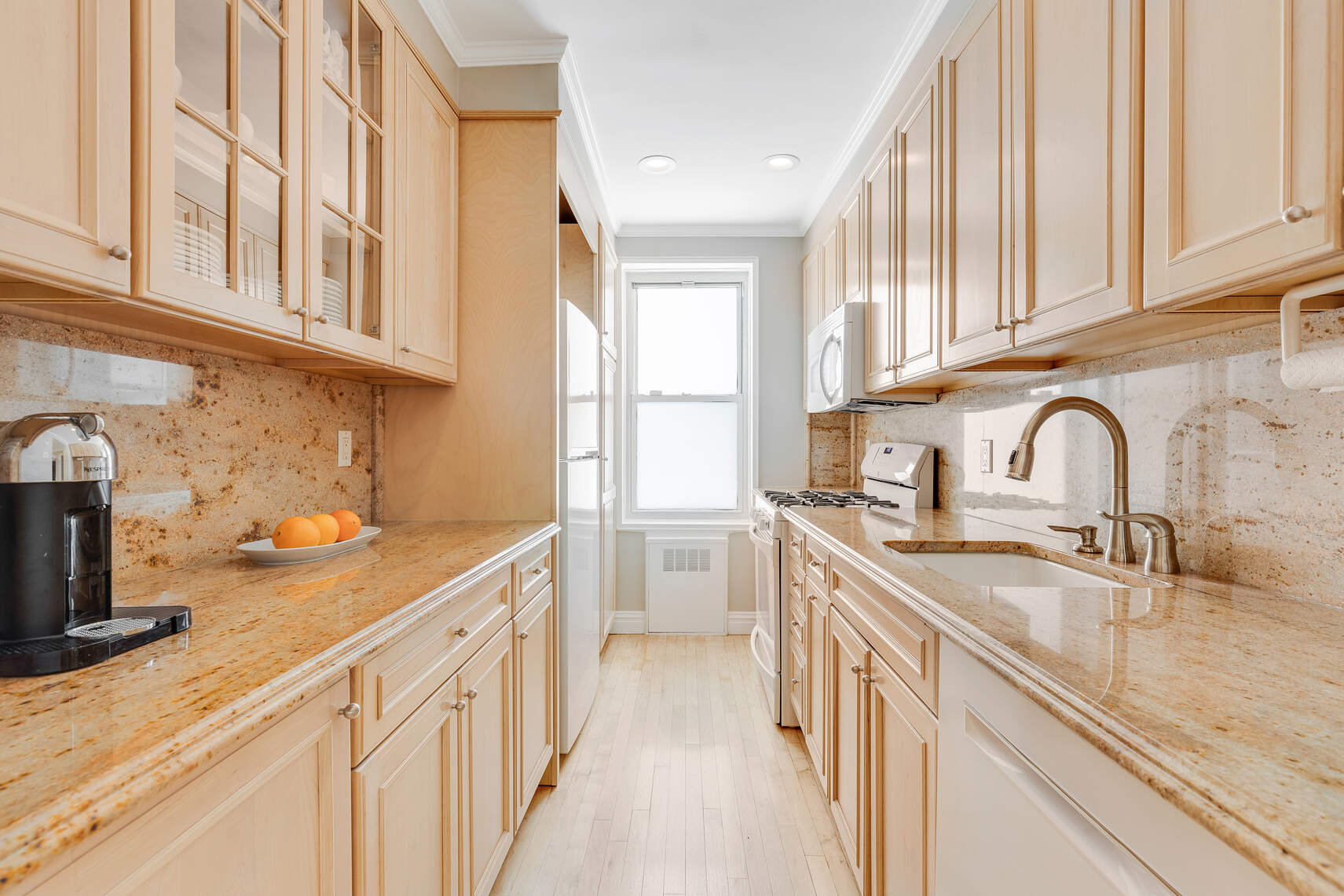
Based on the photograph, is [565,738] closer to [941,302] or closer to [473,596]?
[473,596]

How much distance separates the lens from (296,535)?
4.53ft

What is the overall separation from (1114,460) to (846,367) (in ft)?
4.19

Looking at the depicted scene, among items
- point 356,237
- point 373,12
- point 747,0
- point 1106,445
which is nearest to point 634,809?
point 1106,445

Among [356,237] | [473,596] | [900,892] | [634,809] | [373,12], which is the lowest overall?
[634,809]

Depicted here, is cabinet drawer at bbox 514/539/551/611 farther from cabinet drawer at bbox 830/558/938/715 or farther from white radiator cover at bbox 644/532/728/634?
white radiator cover at bbox 644/532/728/634

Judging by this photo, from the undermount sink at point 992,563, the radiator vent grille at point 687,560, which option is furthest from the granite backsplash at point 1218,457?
the radiator vent grille at point 687,560

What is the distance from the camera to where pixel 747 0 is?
1929 mm

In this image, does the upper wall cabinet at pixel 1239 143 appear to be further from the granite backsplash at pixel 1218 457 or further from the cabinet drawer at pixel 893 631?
the cabinet drawer at pixel 893 631

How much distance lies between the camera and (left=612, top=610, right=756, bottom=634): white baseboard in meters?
3.92

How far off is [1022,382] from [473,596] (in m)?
1.76

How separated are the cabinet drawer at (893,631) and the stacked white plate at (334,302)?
1.39 m

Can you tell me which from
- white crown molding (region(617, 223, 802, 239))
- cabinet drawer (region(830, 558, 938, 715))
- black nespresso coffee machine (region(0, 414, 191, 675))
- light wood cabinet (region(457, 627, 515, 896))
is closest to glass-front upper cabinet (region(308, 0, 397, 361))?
black nespresso coffee machine (region(0, 414, 191, 675))

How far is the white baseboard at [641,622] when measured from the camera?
12.9ft

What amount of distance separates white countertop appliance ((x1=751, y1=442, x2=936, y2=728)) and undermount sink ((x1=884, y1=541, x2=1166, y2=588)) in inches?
25.4
